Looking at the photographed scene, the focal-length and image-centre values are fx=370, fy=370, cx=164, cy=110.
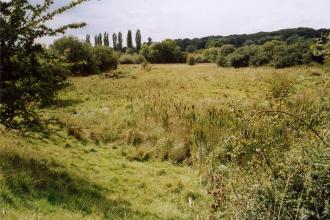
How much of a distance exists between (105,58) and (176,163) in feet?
122

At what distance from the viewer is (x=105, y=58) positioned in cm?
4653

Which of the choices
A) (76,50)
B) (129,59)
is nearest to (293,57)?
(76,50)

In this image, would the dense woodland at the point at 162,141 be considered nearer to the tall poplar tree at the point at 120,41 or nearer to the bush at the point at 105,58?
the bush at the point at 105,58

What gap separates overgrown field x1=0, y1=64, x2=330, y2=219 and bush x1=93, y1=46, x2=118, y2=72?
2859cm

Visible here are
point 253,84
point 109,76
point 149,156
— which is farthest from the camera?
point 109,76

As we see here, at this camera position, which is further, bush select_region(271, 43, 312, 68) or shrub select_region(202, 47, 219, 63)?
shrub select_region(202, 47, 219, 63)

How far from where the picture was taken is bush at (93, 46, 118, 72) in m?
45.1

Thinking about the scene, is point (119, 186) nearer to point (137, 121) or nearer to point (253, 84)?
point (137, 121)

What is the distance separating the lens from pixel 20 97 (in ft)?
28.3

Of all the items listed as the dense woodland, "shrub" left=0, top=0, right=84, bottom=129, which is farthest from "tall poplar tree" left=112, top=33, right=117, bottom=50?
"shrub" left=0, top=0, right=84, bottom=129

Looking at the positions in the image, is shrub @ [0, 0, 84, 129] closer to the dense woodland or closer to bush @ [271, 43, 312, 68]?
the dense woodland

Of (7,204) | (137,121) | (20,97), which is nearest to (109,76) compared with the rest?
(137,121)

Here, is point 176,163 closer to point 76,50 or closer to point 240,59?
point 76,50

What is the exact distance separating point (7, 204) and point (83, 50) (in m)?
32.2
